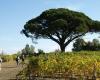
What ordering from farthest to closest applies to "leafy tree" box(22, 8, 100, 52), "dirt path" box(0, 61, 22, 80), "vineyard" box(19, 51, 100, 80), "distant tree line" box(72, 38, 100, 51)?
"distant tree line" box(72, 38, 100, 51), "leafy tree" box(22, 8, 100, 52), "dirt path" box(0, 61, 22, 80), "vineyard" box(19, 51, 100, 80)

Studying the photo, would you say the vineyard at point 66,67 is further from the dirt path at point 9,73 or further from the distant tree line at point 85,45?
the distant tree line at point 85,45

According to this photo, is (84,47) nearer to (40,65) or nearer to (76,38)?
(76,38)

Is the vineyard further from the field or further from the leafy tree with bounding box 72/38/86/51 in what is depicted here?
the leafy tree with bounding box 72/38/86/51

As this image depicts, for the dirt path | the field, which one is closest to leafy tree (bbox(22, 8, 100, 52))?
the dirt path

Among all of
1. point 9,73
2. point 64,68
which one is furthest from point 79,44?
point 64,68

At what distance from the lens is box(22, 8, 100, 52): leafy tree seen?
6806 cm

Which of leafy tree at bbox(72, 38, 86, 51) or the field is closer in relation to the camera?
the field

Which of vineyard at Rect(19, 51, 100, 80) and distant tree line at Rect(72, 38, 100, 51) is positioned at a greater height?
distant tree line at Rect(72, 38, 100, 51)

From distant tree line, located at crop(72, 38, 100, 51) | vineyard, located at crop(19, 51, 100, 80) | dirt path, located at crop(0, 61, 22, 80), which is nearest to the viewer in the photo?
vineyard, located at crop(19, 51, 100, 80)

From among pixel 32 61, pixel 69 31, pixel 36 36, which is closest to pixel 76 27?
pixel 69 31

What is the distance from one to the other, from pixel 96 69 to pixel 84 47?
60.6 m

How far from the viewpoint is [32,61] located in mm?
18422

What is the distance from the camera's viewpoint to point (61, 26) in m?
67.4

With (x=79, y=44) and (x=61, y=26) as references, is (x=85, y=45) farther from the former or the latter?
(x=61, y=26)
